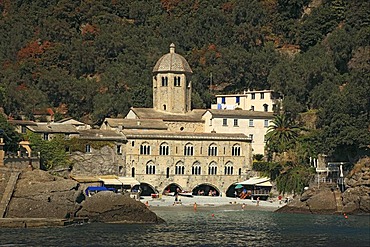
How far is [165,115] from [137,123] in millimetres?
4941

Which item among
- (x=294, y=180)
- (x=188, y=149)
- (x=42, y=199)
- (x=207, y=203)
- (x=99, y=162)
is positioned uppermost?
(x=188, y=149)

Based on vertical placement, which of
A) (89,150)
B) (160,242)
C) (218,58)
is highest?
(218,58)

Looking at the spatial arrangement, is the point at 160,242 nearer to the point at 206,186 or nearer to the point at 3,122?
the point at 3,122

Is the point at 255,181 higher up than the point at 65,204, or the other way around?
the point at 255,181

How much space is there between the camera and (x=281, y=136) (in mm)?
101062

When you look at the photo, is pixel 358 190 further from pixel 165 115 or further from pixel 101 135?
pixel 165 115

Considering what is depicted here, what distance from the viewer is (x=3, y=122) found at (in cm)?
8956

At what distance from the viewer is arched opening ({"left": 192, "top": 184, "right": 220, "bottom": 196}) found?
102438 mm

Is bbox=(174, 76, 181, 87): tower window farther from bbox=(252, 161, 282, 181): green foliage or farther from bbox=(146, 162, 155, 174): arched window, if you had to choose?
bbox=(252, 161, 282, 181): green foliage

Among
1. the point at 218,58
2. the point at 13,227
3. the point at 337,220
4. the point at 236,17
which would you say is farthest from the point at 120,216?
the point at 236,17

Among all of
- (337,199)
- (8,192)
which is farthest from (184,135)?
(8,192)

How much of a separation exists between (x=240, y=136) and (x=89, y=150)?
1488 centimetres

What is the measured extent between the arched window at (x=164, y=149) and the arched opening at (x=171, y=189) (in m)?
3.13

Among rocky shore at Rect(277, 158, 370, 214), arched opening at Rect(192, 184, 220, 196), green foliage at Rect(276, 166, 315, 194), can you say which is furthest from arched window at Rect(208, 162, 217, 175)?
rocky shore at Rect(277, 158, 370, 214)
